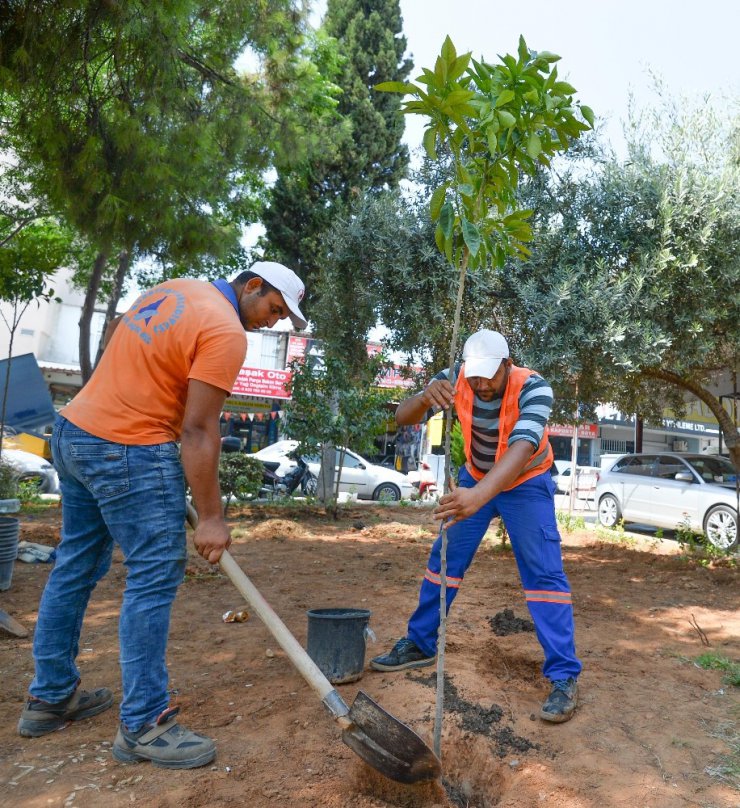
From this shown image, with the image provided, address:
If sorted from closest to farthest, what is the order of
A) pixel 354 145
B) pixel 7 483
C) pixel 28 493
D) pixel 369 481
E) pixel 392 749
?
pixel 392 749 < pixel 7 483 < pixel 28 493 < pixel 354 145 < pixel 369 481

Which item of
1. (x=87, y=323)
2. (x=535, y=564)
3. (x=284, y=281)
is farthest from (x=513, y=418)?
(x=87, y=323)

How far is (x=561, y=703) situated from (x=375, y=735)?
1075 millimetres


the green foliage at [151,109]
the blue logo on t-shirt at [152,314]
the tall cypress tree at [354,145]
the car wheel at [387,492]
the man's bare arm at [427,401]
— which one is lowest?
the car wheel at [387,492]

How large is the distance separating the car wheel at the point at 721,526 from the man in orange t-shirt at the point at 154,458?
8.91 meters

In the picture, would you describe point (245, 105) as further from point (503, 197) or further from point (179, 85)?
point (503, 197)

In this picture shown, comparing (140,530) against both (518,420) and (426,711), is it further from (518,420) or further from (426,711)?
(518,420)

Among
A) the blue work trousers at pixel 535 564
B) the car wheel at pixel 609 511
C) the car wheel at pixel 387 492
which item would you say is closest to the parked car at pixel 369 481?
the car wheel at pixel 387 492

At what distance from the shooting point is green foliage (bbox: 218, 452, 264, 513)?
936 cm

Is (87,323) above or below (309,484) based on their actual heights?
above

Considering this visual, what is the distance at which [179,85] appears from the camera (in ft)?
21.4

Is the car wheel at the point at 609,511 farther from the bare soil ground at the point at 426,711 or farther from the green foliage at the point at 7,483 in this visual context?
the green foliage at the point at 7,483

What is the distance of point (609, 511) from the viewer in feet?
39.1

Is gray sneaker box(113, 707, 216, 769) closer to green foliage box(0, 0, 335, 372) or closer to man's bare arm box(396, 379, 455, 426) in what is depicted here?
man's bare arm box(396, 379, 455, 426)

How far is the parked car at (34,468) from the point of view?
12.1 m
